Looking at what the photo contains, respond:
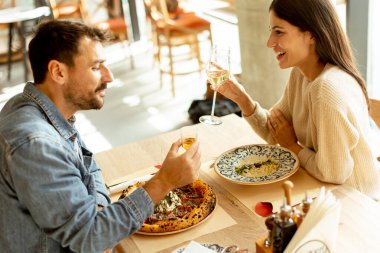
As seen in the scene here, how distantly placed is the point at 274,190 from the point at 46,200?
0.74m

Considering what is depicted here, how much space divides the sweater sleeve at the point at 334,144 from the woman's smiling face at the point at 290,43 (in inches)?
11.1

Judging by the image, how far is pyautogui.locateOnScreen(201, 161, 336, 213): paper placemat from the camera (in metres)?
1.62

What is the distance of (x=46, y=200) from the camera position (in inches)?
51.4

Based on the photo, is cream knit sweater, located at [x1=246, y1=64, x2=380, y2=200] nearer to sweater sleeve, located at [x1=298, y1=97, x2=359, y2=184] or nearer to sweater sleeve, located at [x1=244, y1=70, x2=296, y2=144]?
sweater sleeve, located at [x1=298, y1=97, x2=359, y2=184]

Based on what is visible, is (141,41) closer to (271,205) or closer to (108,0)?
(108,0)

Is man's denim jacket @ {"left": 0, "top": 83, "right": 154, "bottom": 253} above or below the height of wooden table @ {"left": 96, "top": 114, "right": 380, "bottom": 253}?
above

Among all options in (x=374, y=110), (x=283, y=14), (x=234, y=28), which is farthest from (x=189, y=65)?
→ (x=283, y=14)

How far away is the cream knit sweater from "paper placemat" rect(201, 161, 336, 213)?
0.03m

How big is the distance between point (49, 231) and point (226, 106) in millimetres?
2570

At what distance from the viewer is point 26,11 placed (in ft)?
17.6

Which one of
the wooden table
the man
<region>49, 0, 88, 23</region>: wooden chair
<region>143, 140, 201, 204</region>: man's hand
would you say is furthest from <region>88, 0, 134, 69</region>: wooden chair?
<region>143, 140, 201, 204</region>: man's hand

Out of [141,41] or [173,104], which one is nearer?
[173,104]

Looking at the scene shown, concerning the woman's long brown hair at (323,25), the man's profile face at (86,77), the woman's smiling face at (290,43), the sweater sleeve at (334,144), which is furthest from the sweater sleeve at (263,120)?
the man's profile face at (86,77)

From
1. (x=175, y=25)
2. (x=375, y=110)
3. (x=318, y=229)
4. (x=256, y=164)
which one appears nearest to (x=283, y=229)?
(x=318, y=229)
